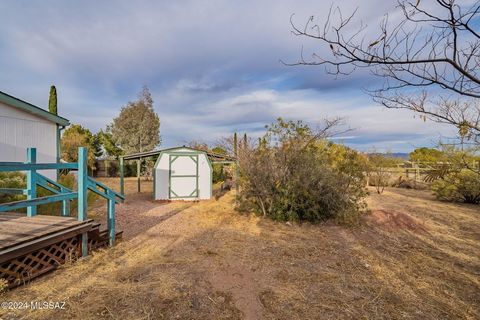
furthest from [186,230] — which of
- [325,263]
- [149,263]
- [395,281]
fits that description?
[395,281]

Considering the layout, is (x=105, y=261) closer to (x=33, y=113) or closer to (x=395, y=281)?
(x=395, y=281)

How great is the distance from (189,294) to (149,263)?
50.1 inches

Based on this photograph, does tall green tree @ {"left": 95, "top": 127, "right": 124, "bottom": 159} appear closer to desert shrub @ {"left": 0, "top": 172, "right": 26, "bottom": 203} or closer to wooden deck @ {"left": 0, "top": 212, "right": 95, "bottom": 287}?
desert shrub @ {"left": 0, "top": 172, "right": 26, "bottom": 203}

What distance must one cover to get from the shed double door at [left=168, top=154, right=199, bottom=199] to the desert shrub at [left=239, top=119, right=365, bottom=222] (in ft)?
13.2

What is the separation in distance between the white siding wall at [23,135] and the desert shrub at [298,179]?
6392mm

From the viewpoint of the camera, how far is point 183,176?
11.2m

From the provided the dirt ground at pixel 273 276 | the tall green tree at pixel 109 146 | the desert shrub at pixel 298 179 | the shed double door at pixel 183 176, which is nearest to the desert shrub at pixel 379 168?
the desert shrub at pixel 298 179

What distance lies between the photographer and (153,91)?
23.0 m

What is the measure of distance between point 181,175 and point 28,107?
548cm

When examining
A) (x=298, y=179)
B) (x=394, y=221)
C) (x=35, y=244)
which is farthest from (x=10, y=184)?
(x=394, y=221)

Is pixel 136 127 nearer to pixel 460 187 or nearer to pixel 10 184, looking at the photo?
pixel 10 184

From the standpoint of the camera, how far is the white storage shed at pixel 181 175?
11062 millimetres

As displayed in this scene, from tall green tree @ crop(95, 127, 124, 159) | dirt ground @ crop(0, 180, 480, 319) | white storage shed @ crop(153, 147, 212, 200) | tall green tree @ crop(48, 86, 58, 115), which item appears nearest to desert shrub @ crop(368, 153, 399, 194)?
dirt ground @ crop(0, 180, 480, 319)

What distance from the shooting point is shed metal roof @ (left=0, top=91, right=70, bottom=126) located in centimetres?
718
